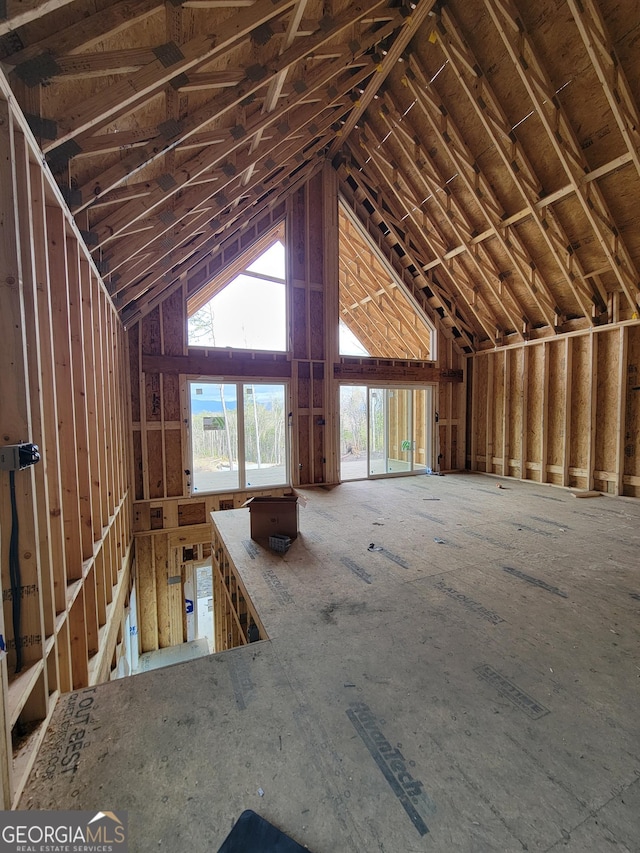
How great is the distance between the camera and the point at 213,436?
692 centimetres

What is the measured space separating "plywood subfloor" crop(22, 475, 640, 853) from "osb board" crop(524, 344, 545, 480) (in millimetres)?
4791

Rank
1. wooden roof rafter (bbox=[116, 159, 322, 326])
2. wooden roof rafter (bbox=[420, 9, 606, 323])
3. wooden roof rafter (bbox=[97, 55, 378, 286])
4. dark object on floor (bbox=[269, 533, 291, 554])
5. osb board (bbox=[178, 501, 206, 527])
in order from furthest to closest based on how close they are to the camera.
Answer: osb board (bbox=[178, 501, 206, 527]), wooden roof rafter (bbox=[116, 159, 322, 326]), wooden roof rafter (bbox=[420, 9, 606, 323]), dark object on floor (bbox=[269, 533, 291, 554]), wooden roof rafter (bbox=[97, 55, 378, 286])

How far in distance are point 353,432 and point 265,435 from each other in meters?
5.93

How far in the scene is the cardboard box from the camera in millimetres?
4324

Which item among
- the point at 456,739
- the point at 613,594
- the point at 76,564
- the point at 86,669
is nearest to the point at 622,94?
the point at 613,594

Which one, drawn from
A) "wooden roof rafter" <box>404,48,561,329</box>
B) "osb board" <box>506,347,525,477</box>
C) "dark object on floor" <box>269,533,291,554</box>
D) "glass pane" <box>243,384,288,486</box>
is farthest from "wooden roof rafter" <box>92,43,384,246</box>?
"osb board" <box>506,347,525,477</box>

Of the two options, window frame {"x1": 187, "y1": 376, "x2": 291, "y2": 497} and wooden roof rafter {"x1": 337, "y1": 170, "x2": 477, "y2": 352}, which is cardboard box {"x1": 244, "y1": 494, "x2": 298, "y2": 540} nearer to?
window frame {"x1": 187, "y1": 376, "x2": 291, "y2": 497}

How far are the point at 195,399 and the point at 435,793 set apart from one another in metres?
6.36

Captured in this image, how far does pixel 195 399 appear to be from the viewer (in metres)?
6.82

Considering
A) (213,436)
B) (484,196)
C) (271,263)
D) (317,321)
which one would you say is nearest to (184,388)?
(213,436)

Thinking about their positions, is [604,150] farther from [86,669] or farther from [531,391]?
[86,669]

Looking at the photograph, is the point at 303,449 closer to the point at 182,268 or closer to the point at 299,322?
the point at 299,322

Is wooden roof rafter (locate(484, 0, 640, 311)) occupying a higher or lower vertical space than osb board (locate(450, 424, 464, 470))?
higher

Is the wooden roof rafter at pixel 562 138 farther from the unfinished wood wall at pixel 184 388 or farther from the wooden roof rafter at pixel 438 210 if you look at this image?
the unfinished wood wall at pixel 184 388
